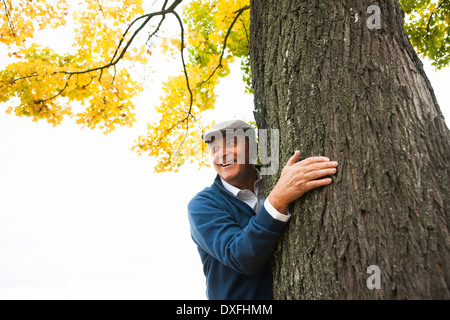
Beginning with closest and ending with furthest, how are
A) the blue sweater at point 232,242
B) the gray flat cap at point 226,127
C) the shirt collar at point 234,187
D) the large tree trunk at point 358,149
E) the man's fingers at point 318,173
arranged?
the large tree trunk at point 358,149 → the man's fingers at point 318,173 → the blue sweater at point 232,242 → the shirt collar at point 234,187 → the gray flat cap at point 226,127

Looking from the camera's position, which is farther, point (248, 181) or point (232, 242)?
point (248, 181)

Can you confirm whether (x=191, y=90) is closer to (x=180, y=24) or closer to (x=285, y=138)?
(x=180, y=24)

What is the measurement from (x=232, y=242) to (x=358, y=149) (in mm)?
848

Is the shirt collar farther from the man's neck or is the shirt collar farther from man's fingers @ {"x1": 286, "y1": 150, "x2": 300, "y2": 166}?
man's fingers @ {"x1": 286, "y1": 150, "x2": 300, "y2": 166}

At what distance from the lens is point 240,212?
239 cm

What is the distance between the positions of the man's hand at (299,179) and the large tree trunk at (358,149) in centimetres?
5

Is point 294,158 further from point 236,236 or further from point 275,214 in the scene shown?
point 236,236

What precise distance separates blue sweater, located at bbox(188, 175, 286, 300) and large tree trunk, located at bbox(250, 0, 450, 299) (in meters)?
0.15

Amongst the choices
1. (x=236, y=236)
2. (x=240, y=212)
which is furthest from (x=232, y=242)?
(x=240, y=212)

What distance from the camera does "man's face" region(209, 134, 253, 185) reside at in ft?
8.34

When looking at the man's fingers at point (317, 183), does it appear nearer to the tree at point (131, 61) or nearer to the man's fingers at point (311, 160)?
the man's fingers at point (311, 160)

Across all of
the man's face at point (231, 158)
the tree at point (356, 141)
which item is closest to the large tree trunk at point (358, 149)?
the tree at point (356, 141)

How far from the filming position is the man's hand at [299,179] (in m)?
1.81
